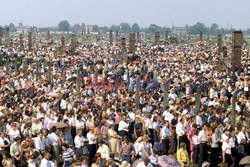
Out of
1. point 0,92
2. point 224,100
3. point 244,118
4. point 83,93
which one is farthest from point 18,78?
point 244,118

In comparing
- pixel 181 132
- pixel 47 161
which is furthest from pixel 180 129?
pixel 47 161

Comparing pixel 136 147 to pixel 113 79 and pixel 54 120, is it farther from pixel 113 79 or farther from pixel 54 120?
pixel 113 79

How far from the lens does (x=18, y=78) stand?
86.6ft

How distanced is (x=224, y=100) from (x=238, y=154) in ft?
23.9

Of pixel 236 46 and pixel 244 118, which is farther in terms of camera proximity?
pixel 236 46

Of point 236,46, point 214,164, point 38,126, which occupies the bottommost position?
point 214,164

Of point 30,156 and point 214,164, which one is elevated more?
point 30,156

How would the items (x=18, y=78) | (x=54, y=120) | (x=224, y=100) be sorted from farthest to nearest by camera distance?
1. (x=18, y=78)
2. (x=224, y=100)
3. (x=54, y=120)

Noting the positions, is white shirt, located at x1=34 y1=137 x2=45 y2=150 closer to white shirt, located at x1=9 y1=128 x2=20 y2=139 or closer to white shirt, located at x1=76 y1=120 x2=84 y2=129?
white shirt, located at x1=9 y1=128 x2=20 y2=139

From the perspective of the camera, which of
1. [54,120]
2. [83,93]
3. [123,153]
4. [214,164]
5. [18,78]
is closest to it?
[123,153]

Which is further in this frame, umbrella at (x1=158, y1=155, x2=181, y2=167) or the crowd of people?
the crowd of people

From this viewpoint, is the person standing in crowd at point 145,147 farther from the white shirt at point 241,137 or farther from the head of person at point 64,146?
the white shirt at point 241,137

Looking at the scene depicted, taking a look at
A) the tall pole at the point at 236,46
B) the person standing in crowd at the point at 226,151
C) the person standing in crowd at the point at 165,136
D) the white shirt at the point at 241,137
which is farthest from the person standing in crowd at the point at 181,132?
the tall pole at the point at 236,46

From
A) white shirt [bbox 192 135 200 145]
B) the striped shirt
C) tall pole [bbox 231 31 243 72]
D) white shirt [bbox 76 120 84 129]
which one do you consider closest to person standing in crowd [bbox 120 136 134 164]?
the striped shirt
